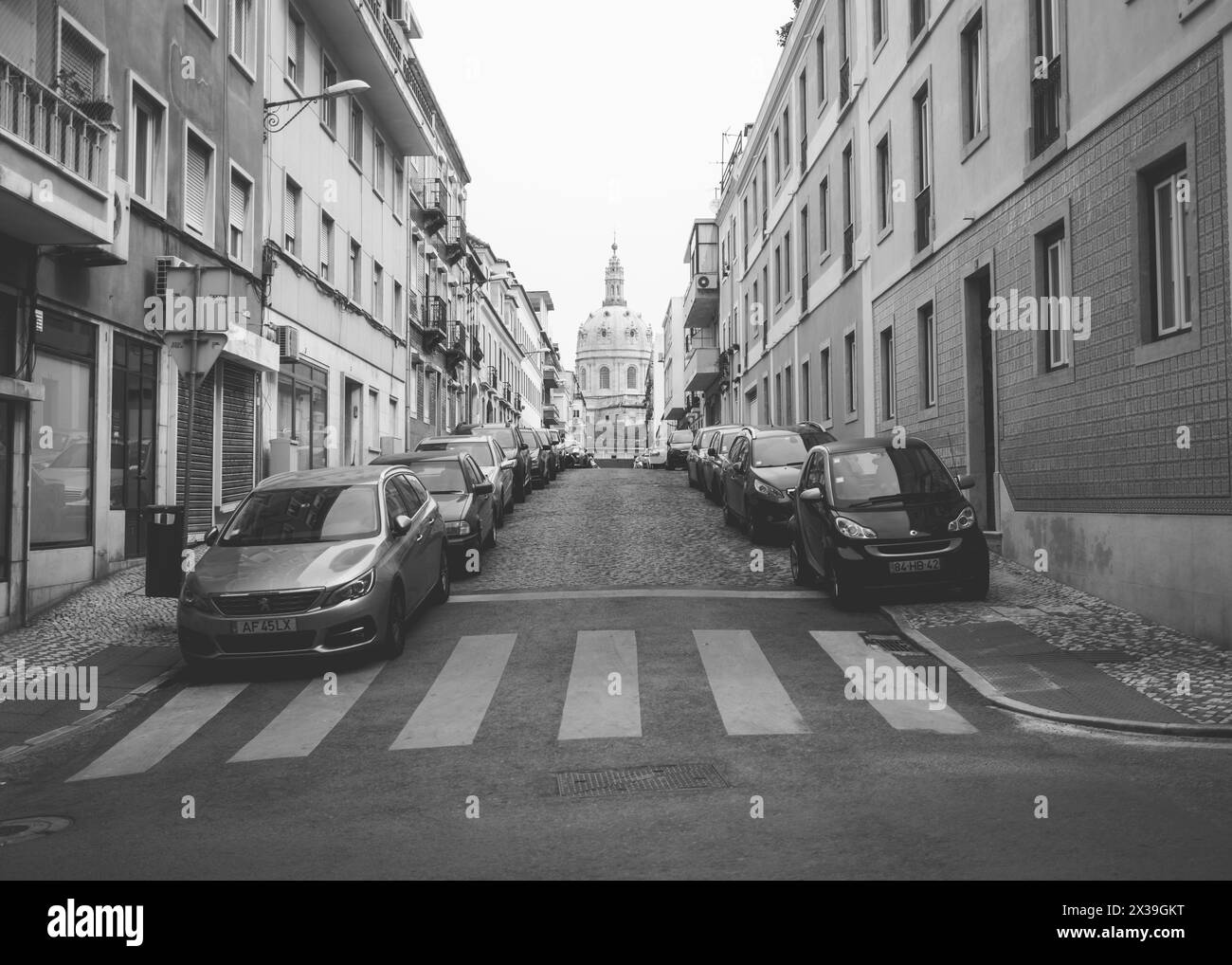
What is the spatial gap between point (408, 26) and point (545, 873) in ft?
108

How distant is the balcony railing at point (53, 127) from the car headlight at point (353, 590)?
5.09 metres

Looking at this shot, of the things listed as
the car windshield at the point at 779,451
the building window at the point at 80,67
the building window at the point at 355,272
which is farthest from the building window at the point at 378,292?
the building window at the point at 80,67

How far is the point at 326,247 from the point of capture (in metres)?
23.9

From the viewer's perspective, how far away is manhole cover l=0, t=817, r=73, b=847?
5555 millimetres

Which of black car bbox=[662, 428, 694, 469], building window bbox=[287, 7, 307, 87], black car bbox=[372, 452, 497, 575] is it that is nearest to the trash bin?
black car bbox=[372, 452, 497, 575]

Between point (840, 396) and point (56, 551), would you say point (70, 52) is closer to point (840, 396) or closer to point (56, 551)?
point (56, 551)

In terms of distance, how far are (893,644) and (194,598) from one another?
20.1 ft

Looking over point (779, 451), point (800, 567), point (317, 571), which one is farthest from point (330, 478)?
point (779, 451)

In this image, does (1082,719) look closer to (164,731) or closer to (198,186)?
(164,731)

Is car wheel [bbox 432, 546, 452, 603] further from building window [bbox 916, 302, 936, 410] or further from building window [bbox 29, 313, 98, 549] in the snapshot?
building window [bbox 916, 302, 936, 410]

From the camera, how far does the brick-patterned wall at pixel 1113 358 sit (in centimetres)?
954

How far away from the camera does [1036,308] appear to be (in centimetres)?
1345

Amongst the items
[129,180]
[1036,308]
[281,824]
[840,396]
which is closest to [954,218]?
[1036,308]

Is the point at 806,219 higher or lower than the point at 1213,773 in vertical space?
higher
